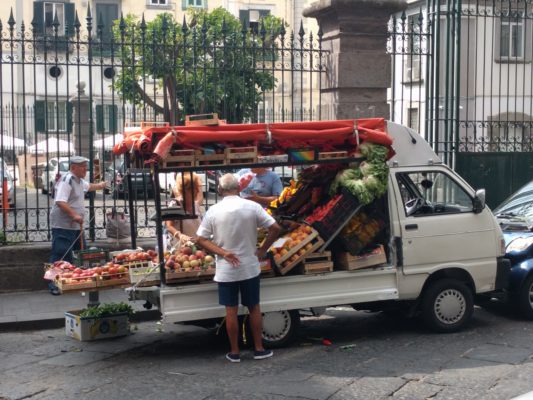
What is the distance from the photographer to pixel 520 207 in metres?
11.0

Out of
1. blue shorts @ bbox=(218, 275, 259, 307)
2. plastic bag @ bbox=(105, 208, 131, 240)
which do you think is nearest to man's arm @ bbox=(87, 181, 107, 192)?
plastic bag @ bbox=(105, 208, 131, 240)

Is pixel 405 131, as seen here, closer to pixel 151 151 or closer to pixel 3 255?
pixel 151 151

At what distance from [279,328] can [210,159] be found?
1818mm

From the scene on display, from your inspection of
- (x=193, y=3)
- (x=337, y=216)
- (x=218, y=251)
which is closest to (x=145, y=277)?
(x=218, y=251)

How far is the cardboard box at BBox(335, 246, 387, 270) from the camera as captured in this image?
8.95 metres

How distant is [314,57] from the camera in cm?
1318

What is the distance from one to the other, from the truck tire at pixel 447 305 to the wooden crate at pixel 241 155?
2412mm

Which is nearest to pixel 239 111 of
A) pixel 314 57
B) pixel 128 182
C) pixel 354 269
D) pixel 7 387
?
pixel 314 57

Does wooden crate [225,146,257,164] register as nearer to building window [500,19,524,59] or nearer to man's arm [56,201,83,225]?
man's arm [56,201,83,225]

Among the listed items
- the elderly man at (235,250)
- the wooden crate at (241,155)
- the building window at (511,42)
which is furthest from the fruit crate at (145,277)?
the building window at (511,42)

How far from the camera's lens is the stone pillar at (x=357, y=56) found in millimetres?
12820

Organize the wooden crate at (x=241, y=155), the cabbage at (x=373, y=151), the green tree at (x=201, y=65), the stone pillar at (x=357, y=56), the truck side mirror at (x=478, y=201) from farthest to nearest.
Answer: the stone pillar at (x=357, y=56) < the green tree at (x=201, y=65) < the truck side mirror at (x=478, y=201) < the cabbage at (x=373, y=151) < the wooden crate at (x=241, y=155)

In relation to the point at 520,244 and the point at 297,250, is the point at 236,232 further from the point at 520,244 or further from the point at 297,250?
the point at 520,244

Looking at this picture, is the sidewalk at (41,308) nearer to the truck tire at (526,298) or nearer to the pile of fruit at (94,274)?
the pile of fruit at (94,274)
